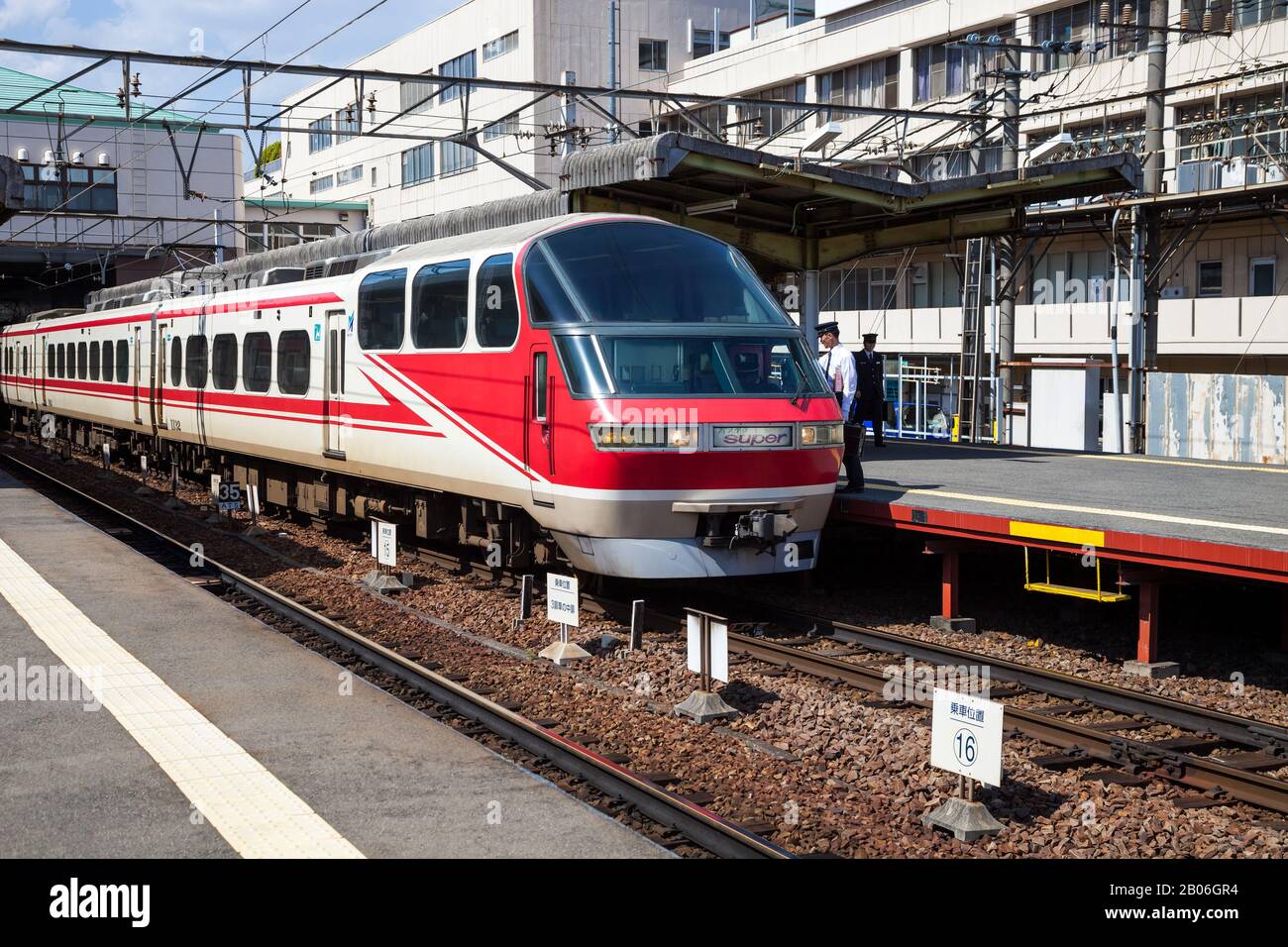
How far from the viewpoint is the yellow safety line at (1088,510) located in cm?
966

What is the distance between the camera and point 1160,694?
927cm

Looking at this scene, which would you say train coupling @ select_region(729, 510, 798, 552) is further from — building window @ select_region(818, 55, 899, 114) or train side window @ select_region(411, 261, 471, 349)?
building window @ select_region(818, 55, 899, 114)

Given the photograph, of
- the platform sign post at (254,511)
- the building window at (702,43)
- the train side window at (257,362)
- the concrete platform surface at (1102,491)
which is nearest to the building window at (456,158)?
the building window at (702,43)

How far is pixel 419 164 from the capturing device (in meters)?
53.5

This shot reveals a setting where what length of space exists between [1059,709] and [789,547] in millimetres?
2726

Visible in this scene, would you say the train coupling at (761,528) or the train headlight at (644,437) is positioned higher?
the train headlight at (644,437)

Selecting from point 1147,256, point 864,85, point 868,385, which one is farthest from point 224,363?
point 864,85

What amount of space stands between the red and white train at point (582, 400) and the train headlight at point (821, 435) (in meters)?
0.02

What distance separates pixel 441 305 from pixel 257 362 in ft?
17.8

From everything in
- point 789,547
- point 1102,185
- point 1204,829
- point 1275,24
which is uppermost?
point 1275,24

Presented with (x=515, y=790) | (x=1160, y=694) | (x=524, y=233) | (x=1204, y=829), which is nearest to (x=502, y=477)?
(x=524, y=233)

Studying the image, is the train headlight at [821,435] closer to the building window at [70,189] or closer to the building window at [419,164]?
the building window at [70,189]

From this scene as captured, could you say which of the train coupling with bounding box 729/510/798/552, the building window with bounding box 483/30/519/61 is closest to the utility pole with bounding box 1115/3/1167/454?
the train coupling with bounding box 729/510/798/552
